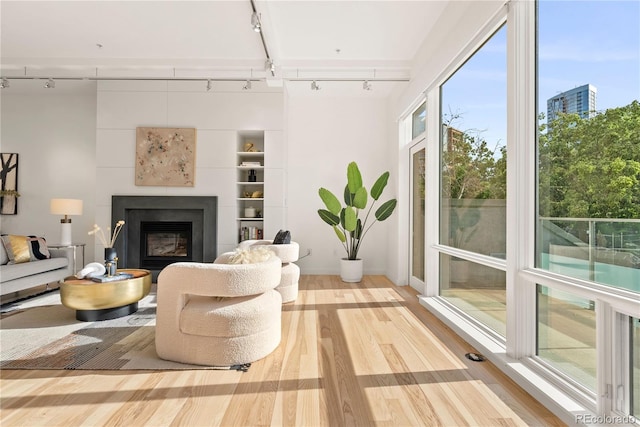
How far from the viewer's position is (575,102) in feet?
6.34

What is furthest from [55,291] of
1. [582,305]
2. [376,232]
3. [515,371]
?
[582,305]

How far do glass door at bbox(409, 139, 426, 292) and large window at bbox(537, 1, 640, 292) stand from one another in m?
2.37

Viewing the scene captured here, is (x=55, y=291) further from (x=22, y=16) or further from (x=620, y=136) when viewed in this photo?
(x=620, y=136)

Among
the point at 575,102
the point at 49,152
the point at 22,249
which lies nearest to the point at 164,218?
the point at 22,249

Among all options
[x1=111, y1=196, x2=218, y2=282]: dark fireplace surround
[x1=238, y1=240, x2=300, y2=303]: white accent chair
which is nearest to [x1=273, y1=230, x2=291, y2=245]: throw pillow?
[x1=238, y1=240, x2=300, y2=303]: white accent chair

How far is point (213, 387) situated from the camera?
2.05m

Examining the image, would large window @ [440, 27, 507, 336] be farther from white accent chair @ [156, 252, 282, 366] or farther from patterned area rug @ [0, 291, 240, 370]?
patterned area rug @ [0, 291, 240, 370]

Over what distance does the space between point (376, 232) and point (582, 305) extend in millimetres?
4328

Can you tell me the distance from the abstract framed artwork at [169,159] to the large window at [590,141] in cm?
462

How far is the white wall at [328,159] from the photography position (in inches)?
241

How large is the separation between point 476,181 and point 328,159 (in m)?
3.33

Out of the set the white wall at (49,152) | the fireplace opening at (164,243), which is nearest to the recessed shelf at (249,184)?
the fireplace opening at (164,243)

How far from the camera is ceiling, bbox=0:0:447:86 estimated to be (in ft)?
12.0

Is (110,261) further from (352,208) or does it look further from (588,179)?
(588,179)
